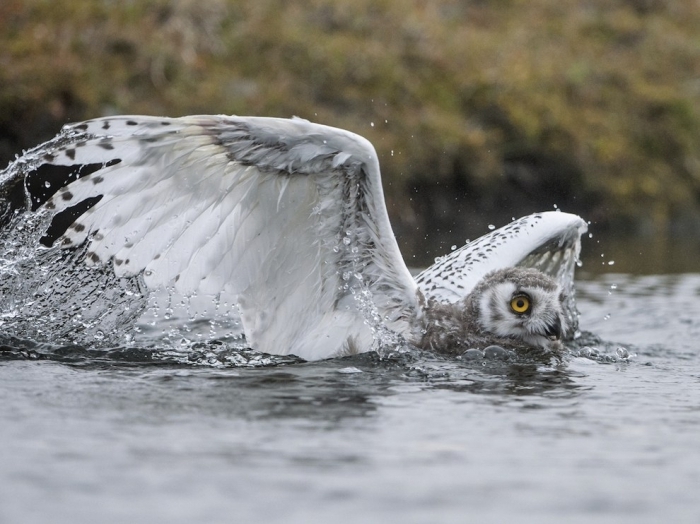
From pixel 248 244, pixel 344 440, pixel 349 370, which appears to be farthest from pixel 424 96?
pixel 344 440

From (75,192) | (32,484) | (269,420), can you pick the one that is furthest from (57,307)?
(32,484)

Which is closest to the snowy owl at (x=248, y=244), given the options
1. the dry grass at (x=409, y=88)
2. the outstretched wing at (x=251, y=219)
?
the outstretched wing at (x=251, y=219)

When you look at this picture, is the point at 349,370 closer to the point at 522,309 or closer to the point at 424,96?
the point at 522,309

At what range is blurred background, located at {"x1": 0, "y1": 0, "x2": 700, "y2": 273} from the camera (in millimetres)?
10852

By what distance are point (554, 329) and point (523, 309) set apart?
193 millimetres

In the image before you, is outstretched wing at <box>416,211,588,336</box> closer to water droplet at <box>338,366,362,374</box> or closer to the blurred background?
water droplet at <box>338,366,362,374</box>

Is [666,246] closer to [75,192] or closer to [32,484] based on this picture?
[75,192]

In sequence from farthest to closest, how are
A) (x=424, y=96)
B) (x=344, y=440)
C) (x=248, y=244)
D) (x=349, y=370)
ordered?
(x=424, y=96), (x=248, y=244), (x=349, y=370), (x=344, y=440)

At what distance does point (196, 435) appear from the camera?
3.66 m

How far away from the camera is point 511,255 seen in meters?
6.53

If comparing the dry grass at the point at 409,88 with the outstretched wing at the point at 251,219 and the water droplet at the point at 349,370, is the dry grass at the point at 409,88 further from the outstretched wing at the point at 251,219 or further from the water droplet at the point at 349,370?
Answer: the water droplet at the point at 349,370

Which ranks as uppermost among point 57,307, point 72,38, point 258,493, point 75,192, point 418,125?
point 72,38

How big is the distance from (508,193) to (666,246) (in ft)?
6.15

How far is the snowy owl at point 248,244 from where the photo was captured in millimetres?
4734
